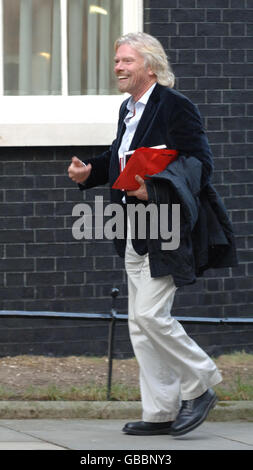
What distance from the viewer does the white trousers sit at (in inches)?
222

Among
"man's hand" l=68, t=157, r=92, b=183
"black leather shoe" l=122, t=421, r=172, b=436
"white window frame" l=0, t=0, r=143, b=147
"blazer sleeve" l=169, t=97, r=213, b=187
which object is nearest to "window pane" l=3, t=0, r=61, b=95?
"white window frame" l=0, t=0, r=143, b=147

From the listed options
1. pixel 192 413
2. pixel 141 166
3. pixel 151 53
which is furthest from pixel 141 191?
pixel 192 413

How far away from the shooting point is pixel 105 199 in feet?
27.8

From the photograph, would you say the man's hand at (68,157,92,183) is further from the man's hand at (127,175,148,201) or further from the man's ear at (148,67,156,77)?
the man's ear at (148,67,156,77)

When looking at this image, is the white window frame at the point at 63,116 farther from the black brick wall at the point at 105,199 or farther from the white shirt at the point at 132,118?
the white shirt at the point at 132,118

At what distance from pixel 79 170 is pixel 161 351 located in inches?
41.5

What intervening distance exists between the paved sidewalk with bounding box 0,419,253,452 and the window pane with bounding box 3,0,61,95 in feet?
10.2

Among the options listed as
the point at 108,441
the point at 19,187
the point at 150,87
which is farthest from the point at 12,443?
the point at 19,187

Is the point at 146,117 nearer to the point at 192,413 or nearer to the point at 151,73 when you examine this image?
the point at 151,73

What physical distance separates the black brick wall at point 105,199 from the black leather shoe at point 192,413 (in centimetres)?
282

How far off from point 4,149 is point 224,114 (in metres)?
1.69

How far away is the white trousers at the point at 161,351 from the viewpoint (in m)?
5.63

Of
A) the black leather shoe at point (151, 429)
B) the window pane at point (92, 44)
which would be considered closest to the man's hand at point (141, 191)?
the black leather shoe at point (151, 429)

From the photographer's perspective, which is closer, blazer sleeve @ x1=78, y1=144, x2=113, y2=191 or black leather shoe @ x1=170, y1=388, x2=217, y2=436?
black leather shoe @ x1=170, y1=388, x2=217, y2=436
